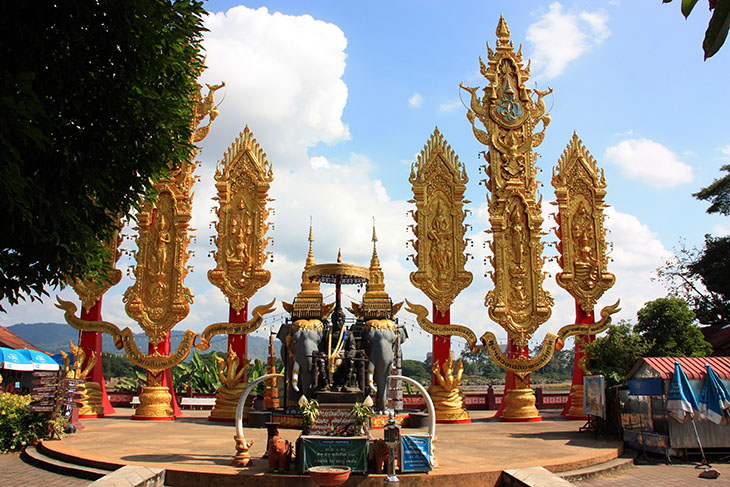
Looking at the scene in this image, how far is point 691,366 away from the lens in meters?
11.0

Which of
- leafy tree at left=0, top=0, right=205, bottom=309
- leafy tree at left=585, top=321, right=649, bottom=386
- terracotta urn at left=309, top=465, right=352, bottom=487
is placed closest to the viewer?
leafy tree at left=0, top=0, right=205, bottom=309

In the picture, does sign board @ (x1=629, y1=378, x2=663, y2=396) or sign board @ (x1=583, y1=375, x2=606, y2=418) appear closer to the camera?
sign board @ (x1=629, y1=378, x2=663, y2=396)

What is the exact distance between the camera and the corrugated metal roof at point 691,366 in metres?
10.8

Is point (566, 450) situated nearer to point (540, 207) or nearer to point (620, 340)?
point (620, 340)

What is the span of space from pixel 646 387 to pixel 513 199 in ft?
26.6

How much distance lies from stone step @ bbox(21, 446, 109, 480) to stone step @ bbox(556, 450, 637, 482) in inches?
289

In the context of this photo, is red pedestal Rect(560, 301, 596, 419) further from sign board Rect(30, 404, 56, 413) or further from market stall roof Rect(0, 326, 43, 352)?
market stall roof Rect(0, 326, 43, 352)

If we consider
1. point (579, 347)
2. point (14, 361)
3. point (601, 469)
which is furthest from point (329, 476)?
point (14, 361)

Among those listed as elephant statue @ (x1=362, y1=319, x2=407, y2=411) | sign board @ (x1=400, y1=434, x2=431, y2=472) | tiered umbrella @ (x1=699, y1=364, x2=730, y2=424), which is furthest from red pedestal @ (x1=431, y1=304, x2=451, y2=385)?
sign board @ (x1=400, y1=434, x2=431, y2=472)

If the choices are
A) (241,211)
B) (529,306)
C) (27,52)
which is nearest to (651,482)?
(529,306)

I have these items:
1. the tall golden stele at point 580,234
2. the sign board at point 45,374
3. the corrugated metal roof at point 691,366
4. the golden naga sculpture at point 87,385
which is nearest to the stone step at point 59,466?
the sign board at point 45,374

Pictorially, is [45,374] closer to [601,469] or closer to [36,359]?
[36,359]

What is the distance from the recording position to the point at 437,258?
17578 millimetres

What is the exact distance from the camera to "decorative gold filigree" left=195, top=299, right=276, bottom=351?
1706cm
